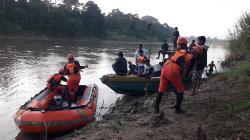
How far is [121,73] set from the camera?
12.4 meters

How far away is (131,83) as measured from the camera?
1161 cm

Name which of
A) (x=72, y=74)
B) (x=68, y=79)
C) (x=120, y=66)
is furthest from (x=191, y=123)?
(x=120, y=66)

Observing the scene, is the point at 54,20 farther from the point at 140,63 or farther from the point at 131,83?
the point at 131,83

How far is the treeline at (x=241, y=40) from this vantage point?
53.9 ft

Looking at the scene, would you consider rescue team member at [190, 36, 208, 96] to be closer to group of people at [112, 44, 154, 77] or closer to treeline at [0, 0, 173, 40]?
group of people at [112, 44, 154, 77]

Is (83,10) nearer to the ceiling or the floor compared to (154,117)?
nearer to the ceiling

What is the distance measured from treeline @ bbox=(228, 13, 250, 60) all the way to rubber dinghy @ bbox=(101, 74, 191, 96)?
7139 mm

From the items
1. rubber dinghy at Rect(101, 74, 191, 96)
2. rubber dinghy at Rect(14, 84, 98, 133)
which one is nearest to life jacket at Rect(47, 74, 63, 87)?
rubber dinghy at Rect(14, 84, 98, 133)

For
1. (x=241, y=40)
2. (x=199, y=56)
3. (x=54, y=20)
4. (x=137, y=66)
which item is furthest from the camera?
(x=54, y=20)

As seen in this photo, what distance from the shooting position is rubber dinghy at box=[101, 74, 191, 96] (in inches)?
454

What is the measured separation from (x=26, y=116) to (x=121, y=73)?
5.19 m

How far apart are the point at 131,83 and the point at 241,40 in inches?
330

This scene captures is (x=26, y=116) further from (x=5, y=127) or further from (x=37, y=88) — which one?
(x=37, y=88)

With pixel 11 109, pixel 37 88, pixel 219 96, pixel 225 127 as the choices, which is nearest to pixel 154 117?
pixel 225 127
